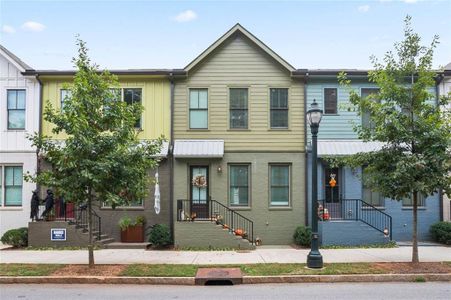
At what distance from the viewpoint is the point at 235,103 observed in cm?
1722

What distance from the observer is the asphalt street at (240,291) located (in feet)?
28.0

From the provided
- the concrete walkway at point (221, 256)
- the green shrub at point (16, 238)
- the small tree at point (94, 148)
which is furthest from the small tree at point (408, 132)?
the green shrub at point (16, 238)

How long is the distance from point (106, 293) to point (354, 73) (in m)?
13.2

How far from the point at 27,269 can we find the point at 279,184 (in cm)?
1005

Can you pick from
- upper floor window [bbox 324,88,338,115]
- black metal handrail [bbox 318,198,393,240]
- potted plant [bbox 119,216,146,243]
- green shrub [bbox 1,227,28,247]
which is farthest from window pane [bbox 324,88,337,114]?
green shrub [bbox 1,227,28,247]

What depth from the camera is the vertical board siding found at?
1706cm

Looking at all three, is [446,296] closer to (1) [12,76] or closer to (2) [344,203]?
(2) [344,203]

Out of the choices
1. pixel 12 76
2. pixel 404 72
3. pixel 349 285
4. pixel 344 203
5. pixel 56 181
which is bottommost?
pixel 349 285

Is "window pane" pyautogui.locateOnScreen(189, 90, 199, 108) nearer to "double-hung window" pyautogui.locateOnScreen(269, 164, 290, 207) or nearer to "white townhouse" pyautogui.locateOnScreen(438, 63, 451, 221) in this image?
"double-hung window" pyautogui.locateOnScreen(269, 164, 290, 207)

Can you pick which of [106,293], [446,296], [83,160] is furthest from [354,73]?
[106,293]

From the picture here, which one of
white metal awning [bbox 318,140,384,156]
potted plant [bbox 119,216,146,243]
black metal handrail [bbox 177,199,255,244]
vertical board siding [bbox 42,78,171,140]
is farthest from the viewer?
vertical board siding [bbox 42,78,171,140]

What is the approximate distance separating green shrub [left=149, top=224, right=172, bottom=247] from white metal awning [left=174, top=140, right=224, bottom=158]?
10.1 ft

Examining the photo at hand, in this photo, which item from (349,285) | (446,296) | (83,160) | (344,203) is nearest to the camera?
(446,296)

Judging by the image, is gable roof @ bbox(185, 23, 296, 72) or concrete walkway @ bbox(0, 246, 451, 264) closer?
concrete walkway @ bbox(0, 246, 451, 264)
